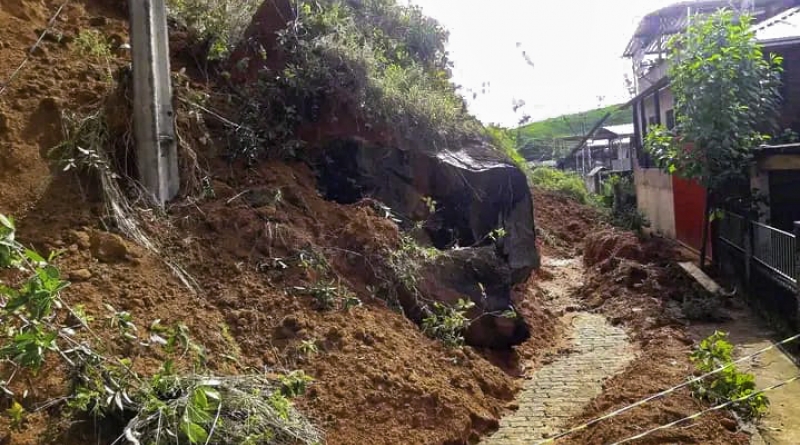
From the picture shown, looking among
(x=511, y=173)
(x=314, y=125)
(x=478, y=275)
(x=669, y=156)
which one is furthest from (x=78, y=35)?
(x=669, y=156)

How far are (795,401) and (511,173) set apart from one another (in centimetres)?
460

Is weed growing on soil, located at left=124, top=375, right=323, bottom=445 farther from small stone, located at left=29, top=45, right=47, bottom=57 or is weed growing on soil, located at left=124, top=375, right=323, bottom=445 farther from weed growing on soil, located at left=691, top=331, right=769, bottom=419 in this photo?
small stone, located at left=29, top=45, right=47, bottom=57

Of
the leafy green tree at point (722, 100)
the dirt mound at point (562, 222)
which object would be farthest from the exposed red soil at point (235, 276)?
the dirt mound at point (562, 222)

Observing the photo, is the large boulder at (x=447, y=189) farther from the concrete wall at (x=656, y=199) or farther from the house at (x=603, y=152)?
the house at (x=603, y=152)

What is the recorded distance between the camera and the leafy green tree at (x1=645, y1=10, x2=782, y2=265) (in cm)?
933

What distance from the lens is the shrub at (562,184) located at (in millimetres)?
24105

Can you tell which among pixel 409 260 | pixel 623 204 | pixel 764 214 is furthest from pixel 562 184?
pixel 409 260

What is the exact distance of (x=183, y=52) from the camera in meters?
7.07

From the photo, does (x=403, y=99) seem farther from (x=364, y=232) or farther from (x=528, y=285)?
(x=528, y=285)

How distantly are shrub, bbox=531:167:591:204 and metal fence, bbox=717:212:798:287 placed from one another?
13474mm

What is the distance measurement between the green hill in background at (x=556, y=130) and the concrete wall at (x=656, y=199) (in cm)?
2341

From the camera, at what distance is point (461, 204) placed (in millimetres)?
8352

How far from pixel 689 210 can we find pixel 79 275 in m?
12.2

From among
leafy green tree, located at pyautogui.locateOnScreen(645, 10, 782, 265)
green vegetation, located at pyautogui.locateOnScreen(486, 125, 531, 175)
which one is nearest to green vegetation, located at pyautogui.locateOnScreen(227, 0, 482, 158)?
green vegetation, located at pyautogui.locateOnScreen(486, 125, 531, 175)
